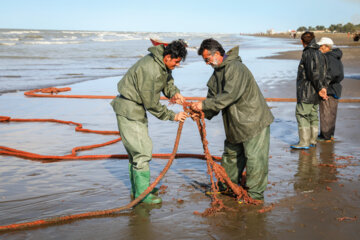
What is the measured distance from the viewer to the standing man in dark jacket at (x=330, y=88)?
7.16 meters

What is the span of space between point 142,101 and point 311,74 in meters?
3.45

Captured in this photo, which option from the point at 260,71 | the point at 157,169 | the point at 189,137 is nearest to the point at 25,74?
the point at 260,71

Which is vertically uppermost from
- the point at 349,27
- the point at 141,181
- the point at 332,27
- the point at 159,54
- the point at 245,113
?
the point at 332,27

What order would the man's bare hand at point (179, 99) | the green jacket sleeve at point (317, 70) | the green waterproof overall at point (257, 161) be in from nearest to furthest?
the green waterproof overall at point (257, 161), the man's bare hand at point (179, 99), the green jacket sleeve at point (317, 70)

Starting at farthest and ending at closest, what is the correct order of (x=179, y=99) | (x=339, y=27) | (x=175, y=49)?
1. (x=339, y=27)
2. (x=179, y=99)
3. (x=175, y=49)

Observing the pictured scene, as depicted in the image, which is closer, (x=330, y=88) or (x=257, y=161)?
(x=257, y=161)

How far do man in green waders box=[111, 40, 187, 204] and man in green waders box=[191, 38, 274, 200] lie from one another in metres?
0.33

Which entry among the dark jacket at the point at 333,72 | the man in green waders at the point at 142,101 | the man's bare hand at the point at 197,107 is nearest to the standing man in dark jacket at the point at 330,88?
the dark jacket at the point at 333,72

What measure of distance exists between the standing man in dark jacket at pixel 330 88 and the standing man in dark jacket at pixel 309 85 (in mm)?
508

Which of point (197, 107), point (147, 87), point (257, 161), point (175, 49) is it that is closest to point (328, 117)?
point (257, 161)

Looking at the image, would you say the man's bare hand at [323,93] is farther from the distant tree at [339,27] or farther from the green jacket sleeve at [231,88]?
the distant tree at [339,27]

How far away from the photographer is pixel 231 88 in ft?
13.7

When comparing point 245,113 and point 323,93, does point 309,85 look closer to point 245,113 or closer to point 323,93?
point 323,93

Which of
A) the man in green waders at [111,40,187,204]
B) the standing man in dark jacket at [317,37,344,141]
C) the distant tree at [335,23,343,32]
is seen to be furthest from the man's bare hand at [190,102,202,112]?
the distant tree at [335,23,343,32]
